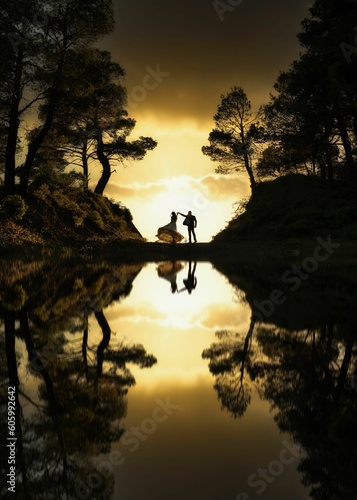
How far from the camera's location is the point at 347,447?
281cm

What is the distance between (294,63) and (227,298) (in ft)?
91.3

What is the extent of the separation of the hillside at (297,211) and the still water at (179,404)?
66.7ft

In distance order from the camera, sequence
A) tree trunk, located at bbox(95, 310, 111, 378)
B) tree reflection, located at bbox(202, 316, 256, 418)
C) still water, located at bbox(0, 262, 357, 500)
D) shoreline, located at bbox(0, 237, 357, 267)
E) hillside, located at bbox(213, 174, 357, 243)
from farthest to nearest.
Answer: hillside, located at bbox(213, 174, 357, 243) < shoreline, located at bbox(0, 237, 357, 267) < tree trunk, located at bbox(95, 310, 111, 378) < tree reflection, located at bbox(202, 316, 256, 418) < still water, located at bbox(0, 262, 357, 500)

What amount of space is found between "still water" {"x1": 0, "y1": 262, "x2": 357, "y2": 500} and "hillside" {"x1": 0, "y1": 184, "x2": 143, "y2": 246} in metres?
15.7

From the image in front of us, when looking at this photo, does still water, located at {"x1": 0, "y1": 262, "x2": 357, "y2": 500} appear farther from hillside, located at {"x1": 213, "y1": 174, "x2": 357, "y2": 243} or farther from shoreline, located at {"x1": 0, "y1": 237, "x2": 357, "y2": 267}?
hillside, located at {"x1": 213, "y1": 174, "x2": 357, "y2": 243}

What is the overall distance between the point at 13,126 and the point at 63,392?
24683mm

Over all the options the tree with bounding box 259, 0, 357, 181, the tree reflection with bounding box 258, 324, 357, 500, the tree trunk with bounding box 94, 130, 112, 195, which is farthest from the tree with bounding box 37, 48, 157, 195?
the tree reflection with bounding box 258, 324, 357, 500

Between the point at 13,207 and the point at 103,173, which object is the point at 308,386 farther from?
the point at 103,173

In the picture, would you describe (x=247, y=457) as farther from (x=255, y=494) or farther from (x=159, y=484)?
(x=159, y=484)

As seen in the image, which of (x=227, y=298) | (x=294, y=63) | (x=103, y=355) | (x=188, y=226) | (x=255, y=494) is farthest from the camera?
(x=294, y=63)

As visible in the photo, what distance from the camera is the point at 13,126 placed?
25.9 m

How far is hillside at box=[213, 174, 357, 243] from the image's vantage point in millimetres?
26891

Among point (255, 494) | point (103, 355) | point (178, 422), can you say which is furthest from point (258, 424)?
point (103, 355)

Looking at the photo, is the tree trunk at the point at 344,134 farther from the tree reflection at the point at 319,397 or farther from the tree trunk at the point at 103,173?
the tree reflection at the point at 319,397
